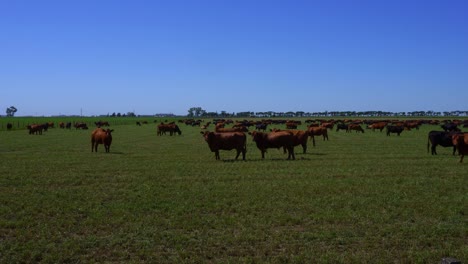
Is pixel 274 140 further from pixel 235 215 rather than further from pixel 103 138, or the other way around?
pixel 235 215

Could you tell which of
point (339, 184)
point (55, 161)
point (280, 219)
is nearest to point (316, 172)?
point (339, 184)

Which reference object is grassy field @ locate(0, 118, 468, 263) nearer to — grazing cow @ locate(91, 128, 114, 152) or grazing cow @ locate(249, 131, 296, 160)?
grazing cow @ locate(249, 131, 296, 160)

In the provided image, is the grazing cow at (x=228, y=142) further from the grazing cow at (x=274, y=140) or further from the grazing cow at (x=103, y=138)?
the grazing cow at (x=103, y=138)

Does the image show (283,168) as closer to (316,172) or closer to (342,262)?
(316,172)

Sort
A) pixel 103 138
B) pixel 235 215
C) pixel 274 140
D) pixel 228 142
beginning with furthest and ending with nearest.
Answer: pixel 103 138
pixel 274 140
pixel 228 142
pixel 235 215

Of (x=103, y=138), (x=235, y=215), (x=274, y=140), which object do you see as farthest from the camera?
(x=103, y=138)

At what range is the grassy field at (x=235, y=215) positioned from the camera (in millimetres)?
7074

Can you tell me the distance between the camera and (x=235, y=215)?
9.46 meters

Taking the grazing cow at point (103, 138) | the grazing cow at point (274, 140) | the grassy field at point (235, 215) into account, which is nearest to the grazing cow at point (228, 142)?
the grazing cow at point (274, 140)

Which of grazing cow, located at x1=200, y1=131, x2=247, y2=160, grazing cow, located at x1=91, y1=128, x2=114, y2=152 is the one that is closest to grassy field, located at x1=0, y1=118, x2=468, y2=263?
grazing cow, located at x1=200, y1=131, x2=247, y2=160

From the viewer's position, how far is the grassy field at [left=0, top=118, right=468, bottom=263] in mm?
7074

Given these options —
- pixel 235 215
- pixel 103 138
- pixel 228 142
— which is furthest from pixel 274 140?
pixel 235 215

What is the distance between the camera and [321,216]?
927 cm

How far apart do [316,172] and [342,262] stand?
950cm
